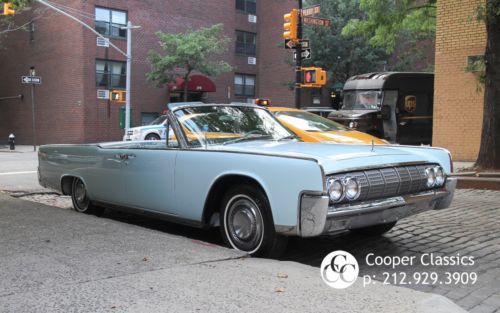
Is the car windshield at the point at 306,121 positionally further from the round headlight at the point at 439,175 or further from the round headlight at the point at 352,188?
the round headlight at the point at 352,188

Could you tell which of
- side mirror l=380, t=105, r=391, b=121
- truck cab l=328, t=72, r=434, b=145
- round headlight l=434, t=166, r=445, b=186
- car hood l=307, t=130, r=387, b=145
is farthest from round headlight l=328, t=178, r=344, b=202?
side mirror l=380, t=105, r=391, b=121

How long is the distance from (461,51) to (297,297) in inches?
498

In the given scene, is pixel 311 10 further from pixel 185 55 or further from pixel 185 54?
pixel 185 55

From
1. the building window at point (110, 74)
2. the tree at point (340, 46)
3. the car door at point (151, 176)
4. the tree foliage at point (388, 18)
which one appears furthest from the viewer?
the tree at point (340, 46)

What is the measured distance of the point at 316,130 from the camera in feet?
32.7

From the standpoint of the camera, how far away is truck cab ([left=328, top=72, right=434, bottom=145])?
1825 centimetres

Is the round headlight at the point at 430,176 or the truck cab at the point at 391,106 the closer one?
the round headlight at the point at 430,176

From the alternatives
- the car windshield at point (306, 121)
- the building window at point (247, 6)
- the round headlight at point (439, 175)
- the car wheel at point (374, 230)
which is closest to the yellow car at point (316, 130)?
the car windshield at point (306, 121)

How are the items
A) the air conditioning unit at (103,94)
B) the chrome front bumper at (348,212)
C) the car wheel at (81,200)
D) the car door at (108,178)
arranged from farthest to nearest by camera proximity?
the air conditioning unit at (103,94)
the car wheel at (81,200)
the car door at (108,178)
the chrome front bumper at (348,212)

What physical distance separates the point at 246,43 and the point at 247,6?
273cm

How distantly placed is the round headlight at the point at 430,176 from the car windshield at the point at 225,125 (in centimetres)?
160

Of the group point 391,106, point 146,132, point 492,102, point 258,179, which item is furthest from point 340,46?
point 258,179

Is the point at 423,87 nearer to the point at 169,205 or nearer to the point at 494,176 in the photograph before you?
the point at 494,176

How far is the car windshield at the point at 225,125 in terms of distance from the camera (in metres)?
5.74
